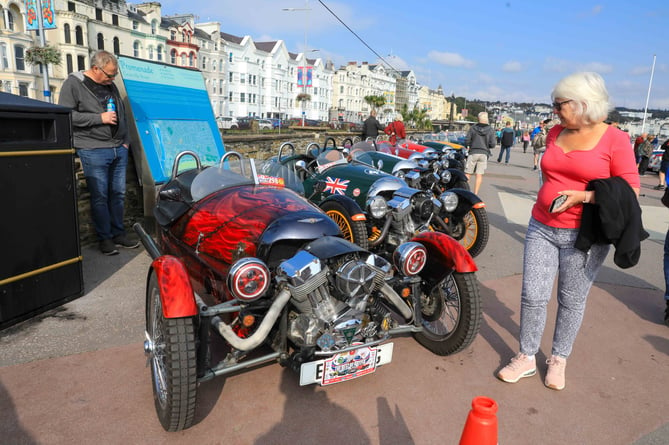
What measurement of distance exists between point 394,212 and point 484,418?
3.37 m

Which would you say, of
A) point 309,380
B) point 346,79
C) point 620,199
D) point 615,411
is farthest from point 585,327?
point 346,79

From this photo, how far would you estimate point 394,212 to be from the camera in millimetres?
4832

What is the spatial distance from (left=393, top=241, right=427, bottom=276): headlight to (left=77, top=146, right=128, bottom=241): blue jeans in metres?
3.71

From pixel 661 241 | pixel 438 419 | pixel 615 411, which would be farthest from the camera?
pixel 661 241

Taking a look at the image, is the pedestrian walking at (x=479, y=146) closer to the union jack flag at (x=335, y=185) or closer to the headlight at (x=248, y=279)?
the union jack flag at (x=335, y=185)

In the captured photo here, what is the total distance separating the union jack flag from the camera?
603 centimetres

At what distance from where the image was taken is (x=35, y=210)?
3.51m

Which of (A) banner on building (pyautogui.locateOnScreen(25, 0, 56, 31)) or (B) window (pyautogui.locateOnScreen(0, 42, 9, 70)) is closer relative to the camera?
(A) banner on building (pyautogui.locateOnScreen(25, 0, 56, 31))

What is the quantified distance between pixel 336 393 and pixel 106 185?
3785mm

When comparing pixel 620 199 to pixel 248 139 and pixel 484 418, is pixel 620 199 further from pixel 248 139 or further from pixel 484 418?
pixel 248 139

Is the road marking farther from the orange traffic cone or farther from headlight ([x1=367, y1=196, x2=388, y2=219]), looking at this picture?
the orange traffic cone

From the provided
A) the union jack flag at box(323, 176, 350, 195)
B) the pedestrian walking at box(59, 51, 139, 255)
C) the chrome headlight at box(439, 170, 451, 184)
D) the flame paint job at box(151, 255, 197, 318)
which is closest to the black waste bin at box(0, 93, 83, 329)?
the pedestrian walking at box(59, 51, 139, 255)

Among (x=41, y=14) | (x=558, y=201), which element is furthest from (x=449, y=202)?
(x=41, y=14)

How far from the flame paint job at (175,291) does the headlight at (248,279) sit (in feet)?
0.78
